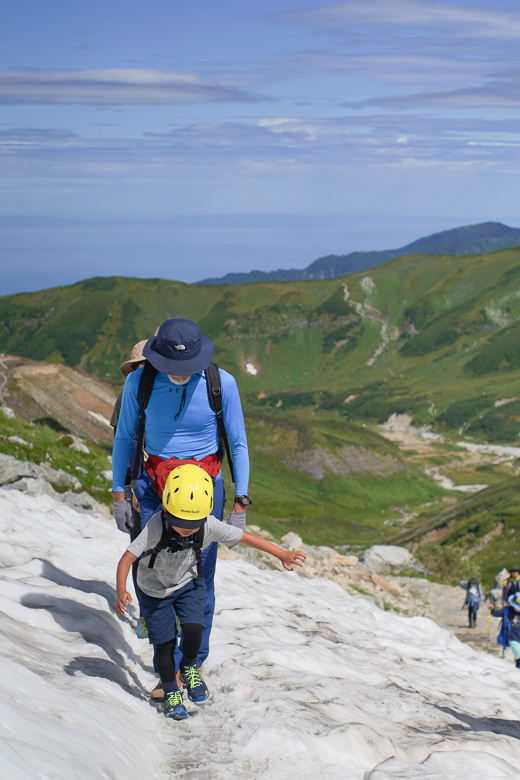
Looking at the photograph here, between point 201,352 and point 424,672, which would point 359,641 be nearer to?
point 424,672

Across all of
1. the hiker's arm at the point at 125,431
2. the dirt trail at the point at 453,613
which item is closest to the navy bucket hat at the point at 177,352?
the hiker's arm at the point at 125,431

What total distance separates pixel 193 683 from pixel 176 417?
2863 mm

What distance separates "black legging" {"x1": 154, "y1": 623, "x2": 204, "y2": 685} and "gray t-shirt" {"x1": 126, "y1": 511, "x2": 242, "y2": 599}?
1.63 feet

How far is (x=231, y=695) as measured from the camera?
25.6ft

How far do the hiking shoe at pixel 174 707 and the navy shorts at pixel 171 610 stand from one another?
543 millimetres

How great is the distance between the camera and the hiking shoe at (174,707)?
704 cm

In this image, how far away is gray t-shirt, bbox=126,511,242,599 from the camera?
6.95 metres

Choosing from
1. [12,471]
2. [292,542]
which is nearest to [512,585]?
[12,471]

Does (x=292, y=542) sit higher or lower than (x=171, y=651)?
lower

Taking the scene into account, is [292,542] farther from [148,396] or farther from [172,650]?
[148,396]

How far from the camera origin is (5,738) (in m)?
4.68

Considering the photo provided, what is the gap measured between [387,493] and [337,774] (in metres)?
133

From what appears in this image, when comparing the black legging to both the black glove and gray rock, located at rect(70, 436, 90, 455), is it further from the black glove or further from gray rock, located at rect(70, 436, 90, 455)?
gray rock, located at rect(70, 436, 90, 455)

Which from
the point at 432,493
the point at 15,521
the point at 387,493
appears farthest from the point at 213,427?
the point at 432,493
